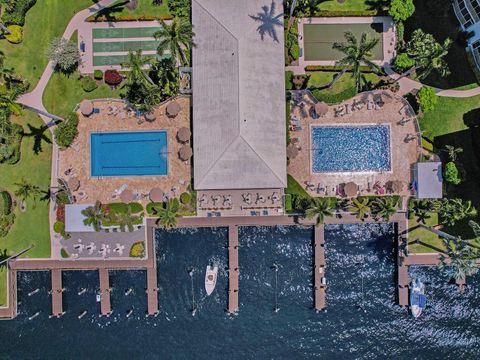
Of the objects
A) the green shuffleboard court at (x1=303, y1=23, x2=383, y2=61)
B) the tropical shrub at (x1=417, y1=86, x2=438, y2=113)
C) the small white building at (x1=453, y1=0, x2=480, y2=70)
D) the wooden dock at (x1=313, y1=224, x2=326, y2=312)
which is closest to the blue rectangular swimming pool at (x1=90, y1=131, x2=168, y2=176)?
the green shuffleboard court at (x1=303, y1=23, x2=383, y2=61)

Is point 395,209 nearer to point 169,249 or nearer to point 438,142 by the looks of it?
point 438,142

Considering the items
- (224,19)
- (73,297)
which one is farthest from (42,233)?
(224,19)

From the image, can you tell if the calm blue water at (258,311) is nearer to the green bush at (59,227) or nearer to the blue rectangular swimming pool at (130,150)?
the green bush at (59,227)

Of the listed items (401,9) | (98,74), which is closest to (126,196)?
(98,74)

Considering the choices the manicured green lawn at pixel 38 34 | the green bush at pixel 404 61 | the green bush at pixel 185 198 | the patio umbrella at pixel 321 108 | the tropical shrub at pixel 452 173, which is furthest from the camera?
the manicured green lawn at pixel 38 34

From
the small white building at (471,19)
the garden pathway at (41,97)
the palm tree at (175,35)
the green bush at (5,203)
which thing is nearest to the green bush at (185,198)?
the garden pathway at (41,97)
